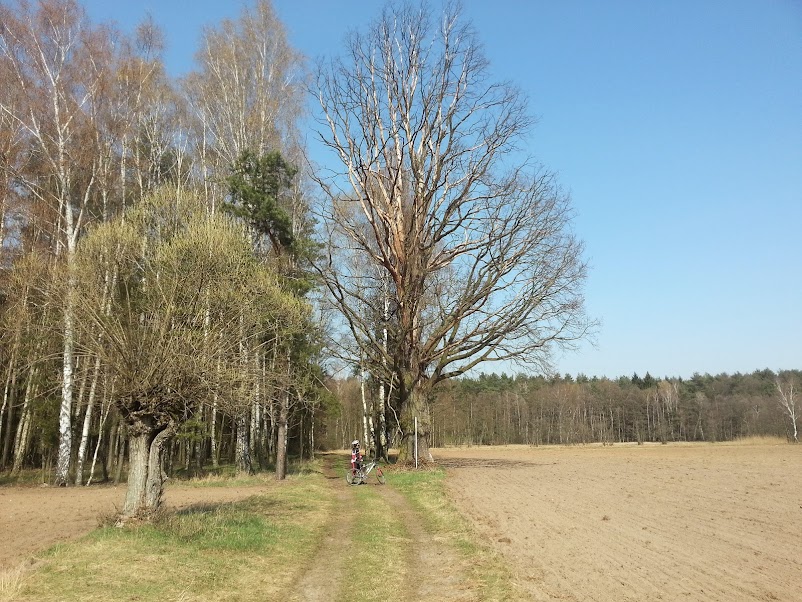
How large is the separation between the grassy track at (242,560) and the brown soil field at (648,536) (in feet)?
2.71

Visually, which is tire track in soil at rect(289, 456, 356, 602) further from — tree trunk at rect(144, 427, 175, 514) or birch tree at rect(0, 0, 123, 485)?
birch tree at rect(0, 0, 123, 485)

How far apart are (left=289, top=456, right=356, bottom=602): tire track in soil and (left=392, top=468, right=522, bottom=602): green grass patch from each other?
1.80 m

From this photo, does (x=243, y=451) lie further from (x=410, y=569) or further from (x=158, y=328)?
(x=410, y=569)

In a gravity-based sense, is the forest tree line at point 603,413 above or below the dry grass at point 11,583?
above

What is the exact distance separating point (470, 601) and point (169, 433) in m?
6.59

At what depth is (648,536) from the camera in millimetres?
10289

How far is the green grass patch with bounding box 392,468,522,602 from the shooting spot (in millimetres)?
7191

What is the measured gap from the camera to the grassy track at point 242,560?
6.99 metres

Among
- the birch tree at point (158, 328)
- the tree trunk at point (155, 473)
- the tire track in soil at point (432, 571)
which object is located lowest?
the tire track in soil at point (432, 571)

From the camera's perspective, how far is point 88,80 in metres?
23.8

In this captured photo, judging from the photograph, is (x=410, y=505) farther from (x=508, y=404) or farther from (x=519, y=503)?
(x=508, y=404)

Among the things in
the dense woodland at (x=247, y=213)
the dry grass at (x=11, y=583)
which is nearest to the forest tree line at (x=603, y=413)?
the dense woodland at (x=247, y=213)

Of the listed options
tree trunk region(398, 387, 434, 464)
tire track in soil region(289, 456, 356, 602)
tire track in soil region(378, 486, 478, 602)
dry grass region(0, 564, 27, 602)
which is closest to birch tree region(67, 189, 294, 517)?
dry grass region(0, 564, 27, 602)

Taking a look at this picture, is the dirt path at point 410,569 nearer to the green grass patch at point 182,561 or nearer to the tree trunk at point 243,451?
the green grass patch at point 182,561
